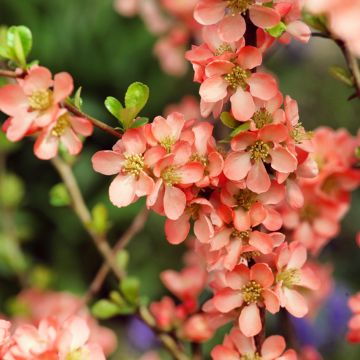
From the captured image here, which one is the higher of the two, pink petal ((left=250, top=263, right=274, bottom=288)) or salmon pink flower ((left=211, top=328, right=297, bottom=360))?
pink petal ((left=250, top=263, right=274, bottom=288))

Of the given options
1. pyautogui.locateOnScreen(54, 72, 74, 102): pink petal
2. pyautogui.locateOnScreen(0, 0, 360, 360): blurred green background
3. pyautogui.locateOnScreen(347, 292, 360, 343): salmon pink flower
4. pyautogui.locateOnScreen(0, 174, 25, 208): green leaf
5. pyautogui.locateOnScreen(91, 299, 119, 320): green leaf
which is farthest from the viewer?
pyautogui.locateOnScreen(0, 0, 360, 360): blurred green background

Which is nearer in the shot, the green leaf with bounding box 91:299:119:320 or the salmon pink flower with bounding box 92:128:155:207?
the salmon pink flower with bounding box 92:128:155:207

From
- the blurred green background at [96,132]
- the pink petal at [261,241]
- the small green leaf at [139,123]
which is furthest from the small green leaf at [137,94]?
the blurred green background at [96,132]

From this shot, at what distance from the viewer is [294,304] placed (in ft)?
1.75

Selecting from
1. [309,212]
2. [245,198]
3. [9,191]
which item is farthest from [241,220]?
[9,191]

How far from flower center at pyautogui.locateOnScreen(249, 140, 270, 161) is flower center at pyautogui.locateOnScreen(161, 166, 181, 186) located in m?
0.05

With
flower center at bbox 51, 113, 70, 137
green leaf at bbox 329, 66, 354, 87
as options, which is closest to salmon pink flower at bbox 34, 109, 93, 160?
flower center at bbox 51, 113, 70, 137

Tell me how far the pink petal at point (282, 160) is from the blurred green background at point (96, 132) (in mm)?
886

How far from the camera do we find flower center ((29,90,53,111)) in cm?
48

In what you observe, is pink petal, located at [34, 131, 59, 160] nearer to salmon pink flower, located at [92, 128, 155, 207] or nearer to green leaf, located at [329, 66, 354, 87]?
salmon pink flower, located at [92, 128, 155, 207]

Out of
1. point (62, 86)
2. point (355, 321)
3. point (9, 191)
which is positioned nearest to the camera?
point (62, 86)

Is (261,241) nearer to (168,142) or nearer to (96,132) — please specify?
(168,142)

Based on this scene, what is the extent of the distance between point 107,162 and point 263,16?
0.14 m

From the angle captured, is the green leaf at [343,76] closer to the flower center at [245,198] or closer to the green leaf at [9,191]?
the flower center at [245,198]
